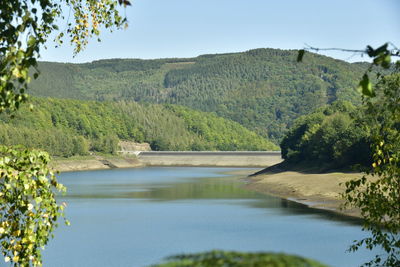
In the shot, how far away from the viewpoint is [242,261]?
691cm

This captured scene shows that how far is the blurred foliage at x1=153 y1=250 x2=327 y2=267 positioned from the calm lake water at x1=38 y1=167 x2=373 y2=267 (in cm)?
3696

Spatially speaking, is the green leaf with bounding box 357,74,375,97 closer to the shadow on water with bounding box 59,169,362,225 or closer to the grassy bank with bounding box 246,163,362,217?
the shadow on water with bounding box 59,169,362,225

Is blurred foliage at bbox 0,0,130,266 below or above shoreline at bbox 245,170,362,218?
above

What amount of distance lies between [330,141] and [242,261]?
389ft

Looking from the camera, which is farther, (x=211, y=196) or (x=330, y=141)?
(x=330, y=141)

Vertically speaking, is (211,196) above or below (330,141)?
below

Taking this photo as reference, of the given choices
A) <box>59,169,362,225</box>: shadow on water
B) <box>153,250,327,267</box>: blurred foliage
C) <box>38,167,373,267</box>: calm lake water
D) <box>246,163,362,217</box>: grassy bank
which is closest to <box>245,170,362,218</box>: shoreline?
<box>246,163,362,217</box>: grassy bank

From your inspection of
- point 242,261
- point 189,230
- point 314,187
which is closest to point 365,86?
point 242,261

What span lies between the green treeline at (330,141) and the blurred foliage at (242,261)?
84007 millimetres

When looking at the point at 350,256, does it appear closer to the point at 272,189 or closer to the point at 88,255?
the point at 88,255

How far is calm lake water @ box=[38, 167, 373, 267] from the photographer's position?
4756 centimetres

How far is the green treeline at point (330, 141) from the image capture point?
363 feet

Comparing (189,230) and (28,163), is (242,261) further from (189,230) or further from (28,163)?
(189,230)

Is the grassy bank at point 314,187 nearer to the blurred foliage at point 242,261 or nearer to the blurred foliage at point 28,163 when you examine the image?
the blurred foliage at point 28,163
